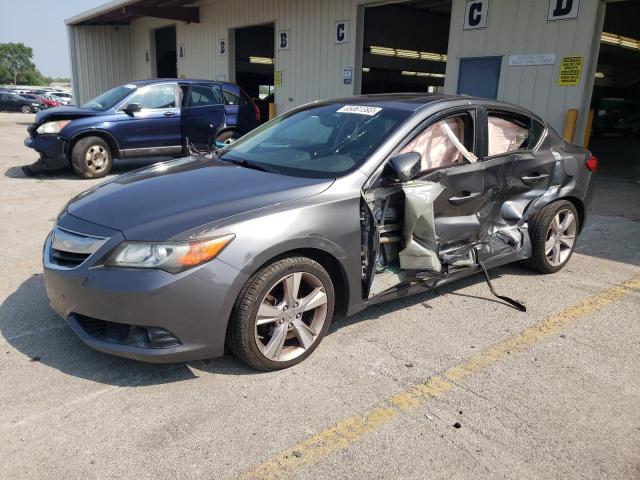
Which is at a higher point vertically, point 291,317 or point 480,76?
point 480,76

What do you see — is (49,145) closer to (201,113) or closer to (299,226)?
(201,113)

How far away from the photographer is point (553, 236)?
190 inches

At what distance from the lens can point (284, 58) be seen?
43.4 ft

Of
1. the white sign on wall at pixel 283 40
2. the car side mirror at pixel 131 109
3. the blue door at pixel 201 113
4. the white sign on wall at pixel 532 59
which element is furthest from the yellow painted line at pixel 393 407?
the white sign on wall at pixel 283 40

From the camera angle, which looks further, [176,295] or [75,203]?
[75,203]

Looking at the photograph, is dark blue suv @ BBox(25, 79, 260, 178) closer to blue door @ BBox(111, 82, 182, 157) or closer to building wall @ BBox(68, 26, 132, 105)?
blue door @ BBox(111, 82, 182, 157)

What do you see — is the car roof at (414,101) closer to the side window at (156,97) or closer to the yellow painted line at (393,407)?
the yellow painted line at (393,407)

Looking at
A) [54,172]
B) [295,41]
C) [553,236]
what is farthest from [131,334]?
[295,41]

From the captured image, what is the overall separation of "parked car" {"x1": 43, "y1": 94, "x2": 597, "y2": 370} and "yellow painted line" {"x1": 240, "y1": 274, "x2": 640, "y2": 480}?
622 millimetres

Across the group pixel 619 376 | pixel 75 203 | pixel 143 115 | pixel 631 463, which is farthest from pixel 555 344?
pixel 143 115

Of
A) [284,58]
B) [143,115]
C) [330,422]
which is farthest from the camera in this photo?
[284,58]

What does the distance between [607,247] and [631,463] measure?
161 inches

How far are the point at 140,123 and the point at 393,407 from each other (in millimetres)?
8184

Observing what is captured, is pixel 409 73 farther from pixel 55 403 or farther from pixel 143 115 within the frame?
pixel 55 403
